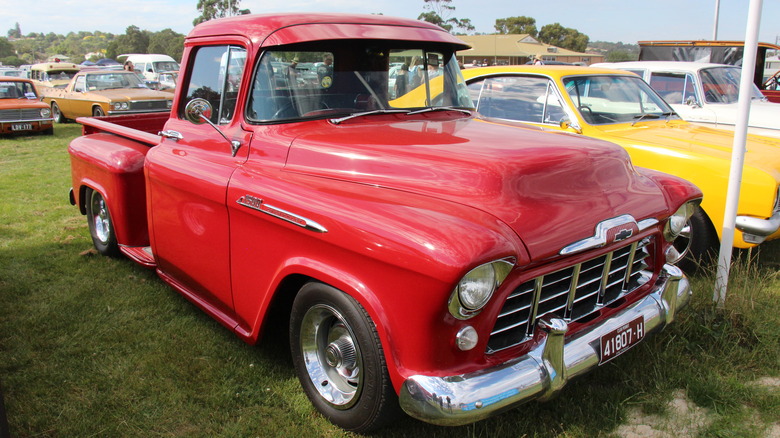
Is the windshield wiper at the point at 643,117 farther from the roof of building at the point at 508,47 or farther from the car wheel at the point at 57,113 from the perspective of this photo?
the roof of building at the point at 508,47

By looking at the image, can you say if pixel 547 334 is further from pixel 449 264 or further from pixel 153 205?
pixel 153 205

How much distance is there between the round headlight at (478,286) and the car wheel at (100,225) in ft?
11.5

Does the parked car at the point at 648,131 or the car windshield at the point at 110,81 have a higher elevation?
the car windshield at the point at 110,81

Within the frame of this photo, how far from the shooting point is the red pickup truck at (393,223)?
209 cm

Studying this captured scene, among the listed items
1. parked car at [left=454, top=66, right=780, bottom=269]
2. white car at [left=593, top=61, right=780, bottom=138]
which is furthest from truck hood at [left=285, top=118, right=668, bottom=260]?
white car at [left=593, top=61, right=780, bottom=138]

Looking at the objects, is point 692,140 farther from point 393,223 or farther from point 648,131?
point 393,223

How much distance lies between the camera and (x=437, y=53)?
3.59 m

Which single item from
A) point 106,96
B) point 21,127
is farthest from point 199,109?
point 21,127

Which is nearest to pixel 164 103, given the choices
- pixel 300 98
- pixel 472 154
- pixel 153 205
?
pixel 153 205

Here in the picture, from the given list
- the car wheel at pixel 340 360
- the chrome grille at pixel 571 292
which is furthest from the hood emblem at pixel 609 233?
the car wheel at pixel 340 360

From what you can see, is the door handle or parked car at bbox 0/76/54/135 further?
parked car at bbox 0/76/54/135

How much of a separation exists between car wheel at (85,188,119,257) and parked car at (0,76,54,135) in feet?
31.1

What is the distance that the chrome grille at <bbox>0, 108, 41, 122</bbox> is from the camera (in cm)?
1234

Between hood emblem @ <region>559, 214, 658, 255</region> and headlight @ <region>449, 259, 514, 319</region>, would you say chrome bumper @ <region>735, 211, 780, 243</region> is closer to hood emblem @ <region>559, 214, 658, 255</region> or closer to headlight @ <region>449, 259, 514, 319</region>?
hood emblem @ <region>559, 214, 658, 255</region>
